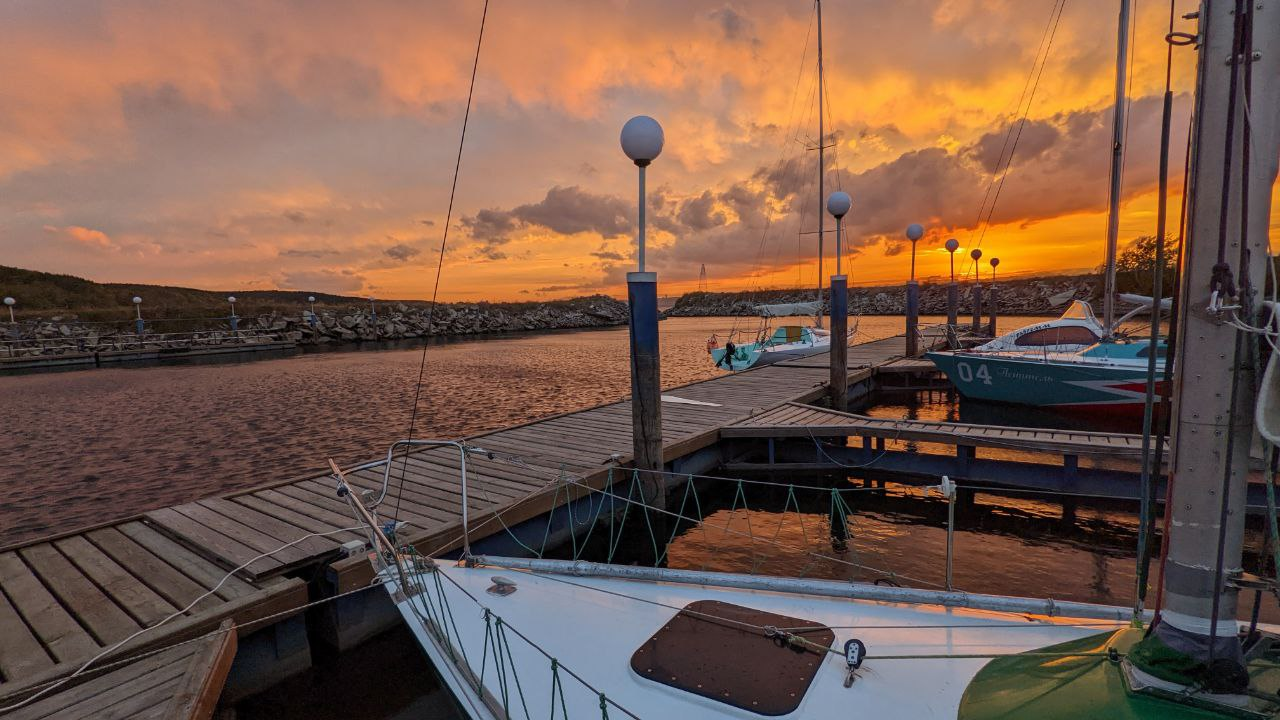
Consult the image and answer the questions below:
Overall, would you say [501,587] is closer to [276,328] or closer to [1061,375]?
[1061,375]

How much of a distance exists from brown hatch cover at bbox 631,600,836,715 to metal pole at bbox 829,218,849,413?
11547 millimetres

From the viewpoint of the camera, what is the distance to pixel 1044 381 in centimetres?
1495

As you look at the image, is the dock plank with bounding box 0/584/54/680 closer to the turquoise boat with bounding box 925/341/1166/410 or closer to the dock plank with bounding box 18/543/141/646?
the dock plank with bounding box 18/543/141/646

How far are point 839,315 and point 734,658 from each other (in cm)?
1266

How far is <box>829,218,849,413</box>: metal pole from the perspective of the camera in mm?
14578

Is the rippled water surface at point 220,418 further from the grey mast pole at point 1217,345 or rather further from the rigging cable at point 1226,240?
the rigging cable at point 1226,240

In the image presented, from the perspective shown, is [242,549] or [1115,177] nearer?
[242,549]

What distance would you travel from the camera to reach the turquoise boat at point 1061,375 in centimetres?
1360

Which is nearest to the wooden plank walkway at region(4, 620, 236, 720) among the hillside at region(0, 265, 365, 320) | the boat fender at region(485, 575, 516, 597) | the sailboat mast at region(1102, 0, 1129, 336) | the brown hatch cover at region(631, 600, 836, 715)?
the boat fender at region(485, 575, 516, 597)

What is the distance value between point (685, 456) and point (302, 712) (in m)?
6.88

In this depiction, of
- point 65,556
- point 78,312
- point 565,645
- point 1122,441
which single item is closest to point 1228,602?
point 565,645

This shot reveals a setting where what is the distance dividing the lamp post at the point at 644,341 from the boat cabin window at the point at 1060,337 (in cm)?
1356

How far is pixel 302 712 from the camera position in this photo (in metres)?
5.07

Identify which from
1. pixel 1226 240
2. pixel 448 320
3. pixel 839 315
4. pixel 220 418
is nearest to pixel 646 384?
pixel 1226 240
